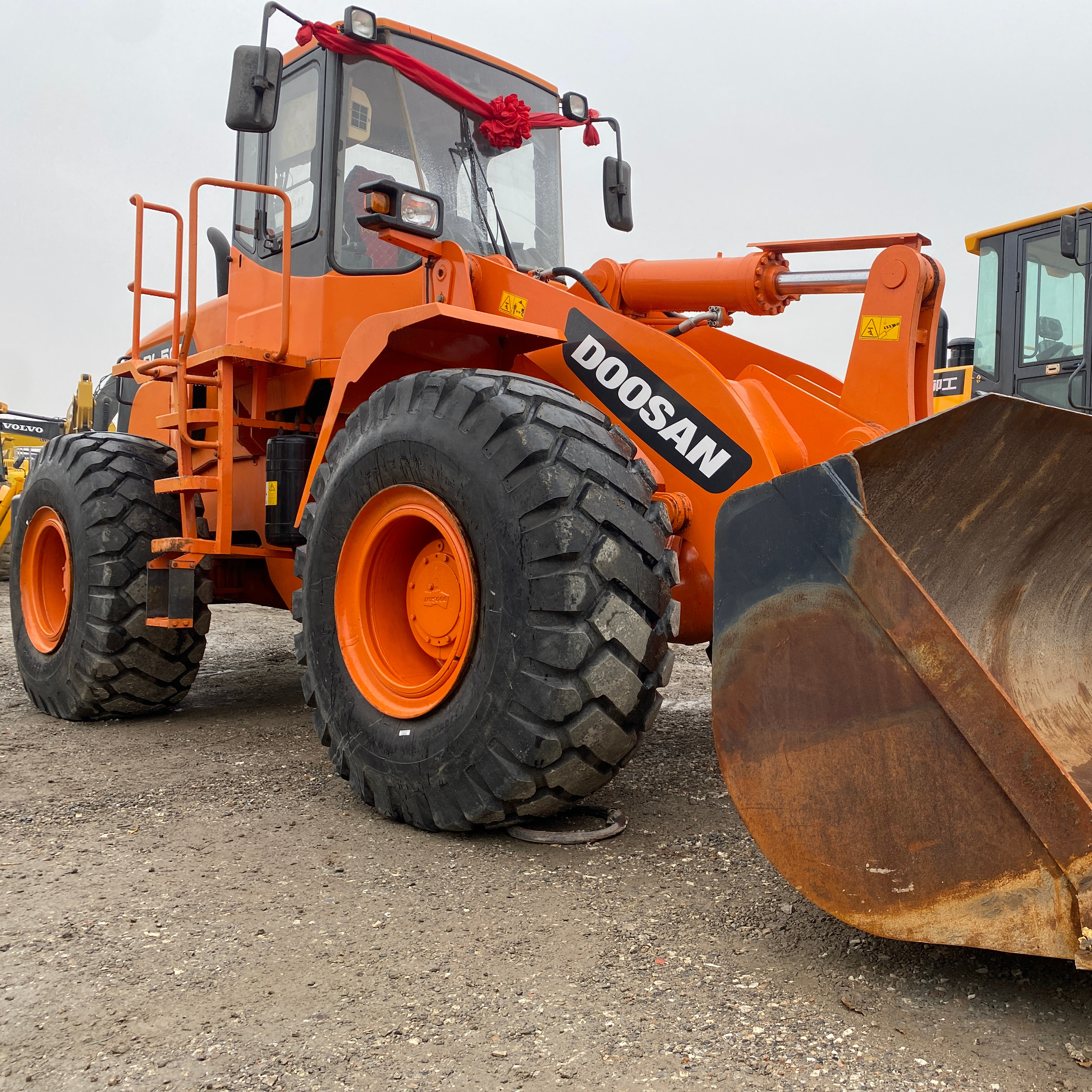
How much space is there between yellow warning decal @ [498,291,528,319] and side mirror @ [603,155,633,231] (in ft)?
5.03

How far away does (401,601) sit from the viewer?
10.7 ft

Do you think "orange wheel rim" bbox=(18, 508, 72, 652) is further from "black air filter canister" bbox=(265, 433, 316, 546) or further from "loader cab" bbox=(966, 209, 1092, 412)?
"loader cab" bbox=(966, 209, 1092, 412)

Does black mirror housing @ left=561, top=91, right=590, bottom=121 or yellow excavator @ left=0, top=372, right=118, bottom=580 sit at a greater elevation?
black mirror housing @ left=561, top=91, right=590, bottom=121

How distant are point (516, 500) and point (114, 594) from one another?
2.48 m

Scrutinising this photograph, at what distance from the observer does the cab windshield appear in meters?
4.12

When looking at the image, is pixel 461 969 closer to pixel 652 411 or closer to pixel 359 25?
pixel 652 411

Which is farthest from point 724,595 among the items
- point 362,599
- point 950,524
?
point 362,599

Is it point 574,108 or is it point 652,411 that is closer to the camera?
point 652,411

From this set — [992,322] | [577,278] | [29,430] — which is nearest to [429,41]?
[577,278]

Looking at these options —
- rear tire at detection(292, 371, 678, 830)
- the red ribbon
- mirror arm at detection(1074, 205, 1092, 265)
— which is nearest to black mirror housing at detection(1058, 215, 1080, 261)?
mirror arm at detection(1074, 205, 1092, 265)

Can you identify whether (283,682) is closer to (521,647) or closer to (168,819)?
(168,819)

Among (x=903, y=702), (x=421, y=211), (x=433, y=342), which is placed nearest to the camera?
(x=903, y=702)

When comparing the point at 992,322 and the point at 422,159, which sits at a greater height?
the point at 422,159

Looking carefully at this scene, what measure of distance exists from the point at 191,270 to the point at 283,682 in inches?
101
